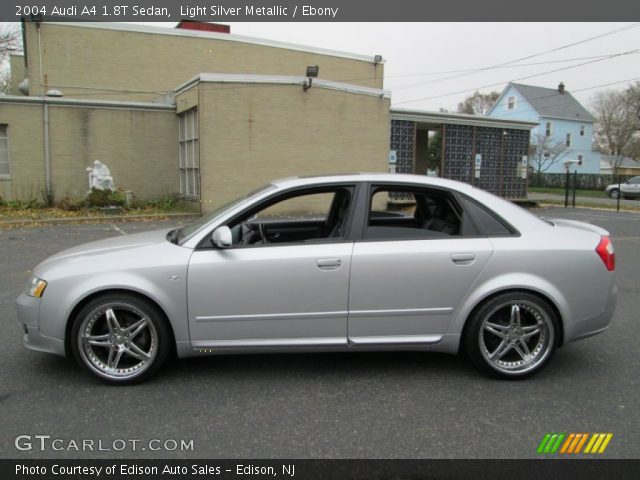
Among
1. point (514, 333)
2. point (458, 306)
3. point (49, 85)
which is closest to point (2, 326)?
point (458, 306)

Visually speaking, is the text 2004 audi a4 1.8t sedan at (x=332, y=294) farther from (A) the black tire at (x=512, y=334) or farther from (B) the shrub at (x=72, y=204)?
(B) the shrub at (x=72, y=204)

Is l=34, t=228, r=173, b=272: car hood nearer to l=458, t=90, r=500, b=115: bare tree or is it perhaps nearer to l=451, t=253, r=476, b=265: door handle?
l=451, t=253, r=476, b=265: door handle

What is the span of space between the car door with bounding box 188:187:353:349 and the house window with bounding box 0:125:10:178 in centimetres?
1696

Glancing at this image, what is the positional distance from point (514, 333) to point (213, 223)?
245 centimetres

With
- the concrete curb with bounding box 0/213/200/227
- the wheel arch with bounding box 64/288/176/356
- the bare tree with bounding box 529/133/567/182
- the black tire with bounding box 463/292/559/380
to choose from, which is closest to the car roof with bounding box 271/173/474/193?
the black tire with bounding box 463/292/559/380

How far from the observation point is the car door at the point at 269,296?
3721mm

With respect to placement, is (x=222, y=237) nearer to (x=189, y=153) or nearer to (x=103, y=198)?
(x=103, y=198)

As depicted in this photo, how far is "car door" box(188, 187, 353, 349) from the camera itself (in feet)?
12.2

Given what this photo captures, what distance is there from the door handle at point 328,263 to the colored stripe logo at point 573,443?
68.6 inches

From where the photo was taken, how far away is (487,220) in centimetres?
402

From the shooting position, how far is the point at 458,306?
3840mm

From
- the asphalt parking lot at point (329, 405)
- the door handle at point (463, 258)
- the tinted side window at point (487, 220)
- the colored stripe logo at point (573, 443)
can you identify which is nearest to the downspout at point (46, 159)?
the asphalt parking lot at point (329, 405)

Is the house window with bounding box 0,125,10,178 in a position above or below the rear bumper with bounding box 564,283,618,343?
above
